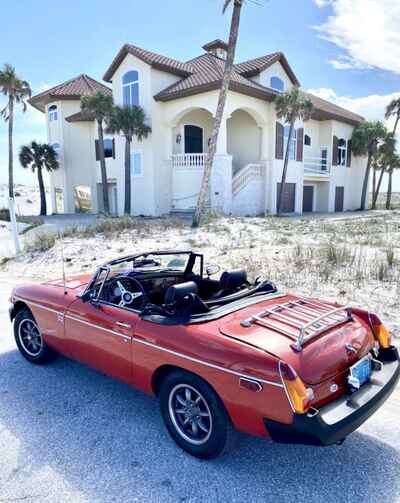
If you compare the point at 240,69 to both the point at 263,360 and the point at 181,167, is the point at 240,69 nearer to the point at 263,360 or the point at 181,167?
the point at 181,167

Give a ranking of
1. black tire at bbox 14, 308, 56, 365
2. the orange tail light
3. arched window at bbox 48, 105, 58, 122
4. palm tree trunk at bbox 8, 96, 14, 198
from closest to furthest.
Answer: the orange tail light → black tire at bbox 14, 308, 56, 365 → palm tree trunk at bbox 8, 96, 14, 198 → arched window at bbox 48, 105, 58, 122

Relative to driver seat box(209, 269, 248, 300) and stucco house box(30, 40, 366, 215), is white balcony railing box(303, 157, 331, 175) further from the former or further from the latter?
driver seat box(209, 269, 248, 300)

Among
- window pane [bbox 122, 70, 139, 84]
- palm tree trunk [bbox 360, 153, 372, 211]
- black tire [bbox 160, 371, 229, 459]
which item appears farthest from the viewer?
palm tree trunk [bbox 360, 153, 372, 211]

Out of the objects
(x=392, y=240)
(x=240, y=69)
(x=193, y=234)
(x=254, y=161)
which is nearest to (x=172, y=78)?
(x=240, y=69)

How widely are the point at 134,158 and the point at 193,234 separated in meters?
12.4

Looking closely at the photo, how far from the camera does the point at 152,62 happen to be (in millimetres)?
21406

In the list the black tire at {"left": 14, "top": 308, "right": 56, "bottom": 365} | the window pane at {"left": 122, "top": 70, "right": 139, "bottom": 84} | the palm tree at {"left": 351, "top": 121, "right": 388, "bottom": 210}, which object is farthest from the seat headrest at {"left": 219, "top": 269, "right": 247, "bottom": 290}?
the palm tree at {"left": 351, "top": 121, "right": 388, "bottom": 210}

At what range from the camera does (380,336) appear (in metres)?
3.20

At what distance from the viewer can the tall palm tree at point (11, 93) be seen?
2744 cm

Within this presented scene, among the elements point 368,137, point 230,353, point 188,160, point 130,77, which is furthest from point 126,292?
point 368,137

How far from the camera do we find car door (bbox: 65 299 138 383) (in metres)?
3.21

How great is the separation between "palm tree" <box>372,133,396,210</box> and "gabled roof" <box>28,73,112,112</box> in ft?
77.0

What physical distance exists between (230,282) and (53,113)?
3034 centimetres

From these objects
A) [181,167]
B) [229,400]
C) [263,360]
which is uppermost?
[181,167]
